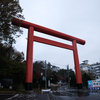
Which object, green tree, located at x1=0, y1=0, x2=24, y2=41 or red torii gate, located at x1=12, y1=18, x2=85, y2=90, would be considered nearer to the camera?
green tree, located at x1=0, y1=0, x2=24, y2=41

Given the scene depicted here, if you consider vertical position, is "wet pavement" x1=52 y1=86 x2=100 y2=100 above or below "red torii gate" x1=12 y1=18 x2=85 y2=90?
below

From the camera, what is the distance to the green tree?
6660 mm

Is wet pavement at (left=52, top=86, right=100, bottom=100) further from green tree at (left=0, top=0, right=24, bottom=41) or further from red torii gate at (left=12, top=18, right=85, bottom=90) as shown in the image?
green tree at (left=0, top=0, right=24, bottom=41)

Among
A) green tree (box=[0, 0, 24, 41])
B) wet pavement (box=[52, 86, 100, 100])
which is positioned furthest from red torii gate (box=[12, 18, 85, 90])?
wet pavement (box=[52, 86, 100, 100])

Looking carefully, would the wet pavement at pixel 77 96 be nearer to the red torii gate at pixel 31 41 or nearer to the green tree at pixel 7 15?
the red torii gate at pixel 31 41

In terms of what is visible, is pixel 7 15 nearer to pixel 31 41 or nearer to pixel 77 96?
pixel 31 41

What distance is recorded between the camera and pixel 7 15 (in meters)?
7.00

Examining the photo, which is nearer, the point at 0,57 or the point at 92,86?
the point at 0,57

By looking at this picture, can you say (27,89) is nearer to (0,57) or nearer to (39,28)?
(0,57)

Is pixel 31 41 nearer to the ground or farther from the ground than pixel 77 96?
farther from the ground

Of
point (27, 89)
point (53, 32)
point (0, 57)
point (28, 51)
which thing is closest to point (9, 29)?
point (0, 57)

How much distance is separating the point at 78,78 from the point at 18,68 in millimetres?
7763

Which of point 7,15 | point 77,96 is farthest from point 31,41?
point 77,96

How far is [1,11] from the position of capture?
21.6 feet
